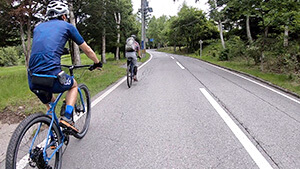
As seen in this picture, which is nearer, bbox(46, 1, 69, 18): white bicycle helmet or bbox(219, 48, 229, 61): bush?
bbox(46, 1, 69, 18): white bicycle helmet

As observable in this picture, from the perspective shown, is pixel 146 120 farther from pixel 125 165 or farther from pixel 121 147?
pixel 125 165

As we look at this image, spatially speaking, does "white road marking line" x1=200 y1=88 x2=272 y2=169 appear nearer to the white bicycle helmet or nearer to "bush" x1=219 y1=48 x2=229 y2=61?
the white bicycle helmet

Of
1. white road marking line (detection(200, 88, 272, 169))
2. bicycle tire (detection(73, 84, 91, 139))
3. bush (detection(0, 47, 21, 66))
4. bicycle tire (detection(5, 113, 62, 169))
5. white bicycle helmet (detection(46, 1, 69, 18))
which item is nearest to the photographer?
bicycle tire (detection(5, 113, 62, 169))

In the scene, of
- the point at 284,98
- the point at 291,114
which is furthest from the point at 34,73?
the point at 284,98

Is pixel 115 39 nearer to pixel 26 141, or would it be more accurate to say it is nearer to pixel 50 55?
pixel 50 55

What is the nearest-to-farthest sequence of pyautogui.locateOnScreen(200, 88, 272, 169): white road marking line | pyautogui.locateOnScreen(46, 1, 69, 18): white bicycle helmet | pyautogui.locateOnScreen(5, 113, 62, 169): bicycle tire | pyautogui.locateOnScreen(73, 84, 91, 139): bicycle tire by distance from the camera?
pyautogui.locateOnScreen(5, 113, 62, 169): bicycle tire
pyautogui.locateOnScreen(46, 1, 69, 18): white bicycle helmet
pyautogui.locateOnScreen(200, 88, 272, 169): white road marking line
pyautogui.locateOnScreen(73, 84, 91, 139): bicycle tire

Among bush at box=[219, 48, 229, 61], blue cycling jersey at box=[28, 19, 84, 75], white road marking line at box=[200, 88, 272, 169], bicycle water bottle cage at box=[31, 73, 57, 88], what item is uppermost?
bush at box=[219, 48, 229, 61]

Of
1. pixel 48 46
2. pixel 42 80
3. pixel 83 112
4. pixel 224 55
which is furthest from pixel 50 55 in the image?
pixel 224 55

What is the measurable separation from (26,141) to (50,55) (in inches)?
37.5

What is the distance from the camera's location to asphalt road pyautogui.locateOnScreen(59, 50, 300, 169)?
106 inches

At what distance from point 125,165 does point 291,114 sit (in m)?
4.03

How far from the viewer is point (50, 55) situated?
231 cm

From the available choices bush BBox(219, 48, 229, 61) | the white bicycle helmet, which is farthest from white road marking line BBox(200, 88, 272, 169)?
bush BBox(219, 48, 229, 61)

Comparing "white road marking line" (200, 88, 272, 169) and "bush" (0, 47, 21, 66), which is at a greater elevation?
"bush" (0, 47, 21, 66)
